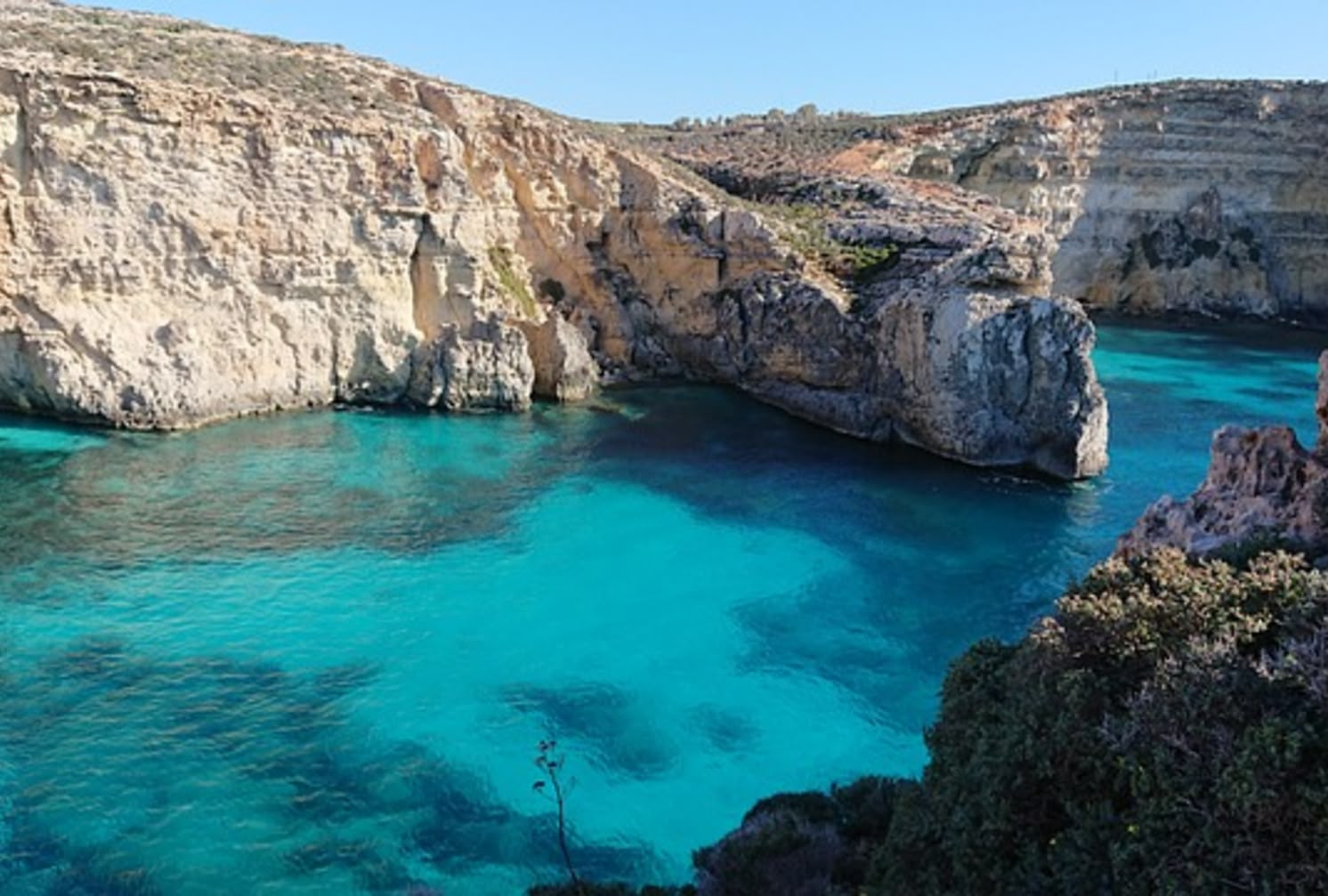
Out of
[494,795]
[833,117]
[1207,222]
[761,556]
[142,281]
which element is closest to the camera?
[494,795]

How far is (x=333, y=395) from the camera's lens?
114 ft

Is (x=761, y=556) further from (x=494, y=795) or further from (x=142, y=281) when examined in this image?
(x=142, y=281)

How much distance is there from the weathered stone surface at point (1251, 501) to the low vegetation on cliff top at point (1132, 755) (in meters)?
1.27

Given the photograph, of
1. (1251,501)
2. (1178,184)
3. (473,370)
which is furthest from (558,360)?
(1178,184)

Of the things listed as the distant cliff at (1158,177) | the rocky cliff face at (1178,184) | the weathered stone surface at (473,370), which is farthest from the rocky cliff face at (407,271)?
the rocky cliff face at (1178,184)

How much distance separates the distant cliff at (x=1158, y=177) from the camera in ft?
186

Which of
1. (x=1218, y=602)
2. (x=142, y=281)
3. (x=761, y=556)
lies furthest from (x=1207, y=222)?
(x=1218, y=602)

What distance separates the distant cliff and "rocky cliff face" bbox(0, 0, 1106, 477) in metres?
17.2

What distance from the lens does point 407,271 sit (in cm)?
3522

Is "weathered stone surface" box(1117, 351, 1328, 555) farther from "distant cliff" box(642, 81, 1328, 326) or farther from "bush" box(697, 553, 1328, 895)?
"distant cliff" box(642, 81, 1328, 326)

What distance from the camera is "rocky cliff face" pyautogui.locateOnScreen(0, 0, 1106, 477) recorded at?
1157 inches

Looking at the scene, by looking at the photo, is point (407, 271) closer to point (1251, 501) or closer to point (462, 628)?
point (462, 628)

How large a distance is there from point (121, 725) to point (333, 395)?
20.2m

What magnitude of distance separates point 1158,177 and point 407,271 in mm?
44966
